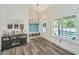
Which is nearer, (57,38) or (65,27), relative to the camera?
(65,27)

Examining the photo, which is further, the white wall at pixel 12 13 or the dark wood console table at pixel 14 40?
the dark wood console table at pixel 14 40

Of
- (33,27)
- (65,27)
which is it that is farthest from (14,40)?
(65,27)

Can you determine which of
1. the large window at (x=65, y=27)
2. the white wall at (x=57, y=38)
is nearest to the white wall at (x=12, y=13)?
the white wall at (x=57, y=38)

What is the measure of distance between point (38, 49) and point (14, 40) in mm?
575

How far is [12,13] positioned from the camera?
8.32 ft

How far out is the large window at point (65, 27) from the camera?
2465mm

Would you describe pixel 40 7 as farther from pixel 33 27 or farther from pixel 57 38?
pixel 57 38

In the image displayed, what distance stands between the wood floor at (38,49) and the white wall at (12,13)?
1.54ft

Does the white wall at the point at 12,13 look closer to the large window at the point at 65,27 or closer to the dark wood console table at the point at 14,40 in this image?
the dark wood console table at the point at 14,40

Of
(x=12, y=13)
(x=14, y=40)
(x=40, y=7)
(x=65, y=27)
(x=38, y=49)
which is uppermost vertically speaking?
(x=40, y=7)

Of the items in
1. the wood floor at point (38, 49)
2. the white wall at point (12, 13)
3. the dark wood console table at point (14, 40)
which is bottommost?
the wood floor at point (38, 49)
